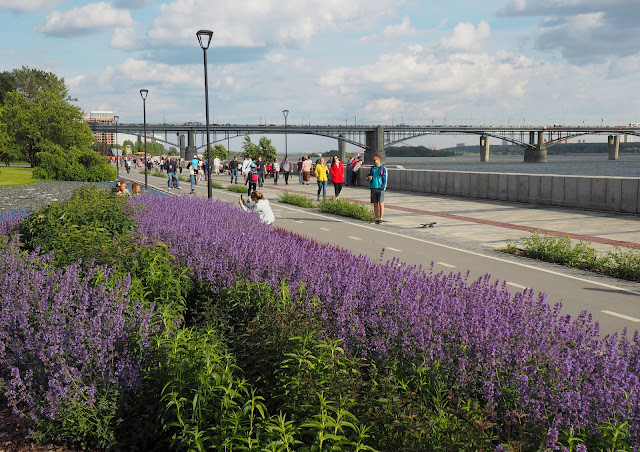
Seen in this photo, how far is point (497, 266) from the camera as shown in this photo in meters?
10.2

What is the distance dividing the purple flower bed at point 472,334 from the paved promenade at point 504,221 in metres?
7.34

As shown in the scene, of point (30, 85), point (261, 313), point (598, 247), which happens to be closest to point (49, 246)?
point (261, 313)

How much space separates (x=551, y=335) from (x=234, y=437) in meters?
2.24

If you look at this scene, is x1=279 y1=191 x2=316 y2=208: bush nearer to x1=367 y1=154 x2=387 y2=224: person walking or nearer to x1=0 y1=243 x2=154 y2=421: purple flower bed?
x1=367 y1=154 x2=387 y2=224: person walking

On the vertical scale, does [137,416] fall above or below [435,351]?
below

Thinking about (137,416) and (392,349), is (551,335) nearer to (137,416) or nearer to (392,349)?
(392,349)

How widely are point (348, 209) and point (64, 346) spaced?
14420 millimetres

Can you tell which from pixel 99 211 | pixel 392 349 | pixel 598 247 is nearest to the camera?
pixel 392 349

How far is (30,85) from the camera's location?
108 m

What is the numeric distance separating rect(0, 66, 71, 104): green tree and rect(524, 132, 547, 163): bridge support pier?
88.4m

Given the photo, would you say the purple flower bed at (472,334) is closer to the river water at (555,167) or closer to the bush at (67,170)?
the bush at (67,170)

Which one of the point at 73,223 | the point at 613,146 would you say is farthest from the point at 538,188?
the point at 613,146

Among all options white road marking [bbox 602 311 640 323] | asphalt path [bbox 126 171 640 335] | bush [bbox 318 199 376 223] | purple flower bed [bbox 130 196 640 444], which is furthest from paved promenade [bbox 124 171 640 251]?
purple flower bed [bbox 130 196 640 444]

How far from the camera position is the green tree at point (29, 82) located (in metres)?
106
